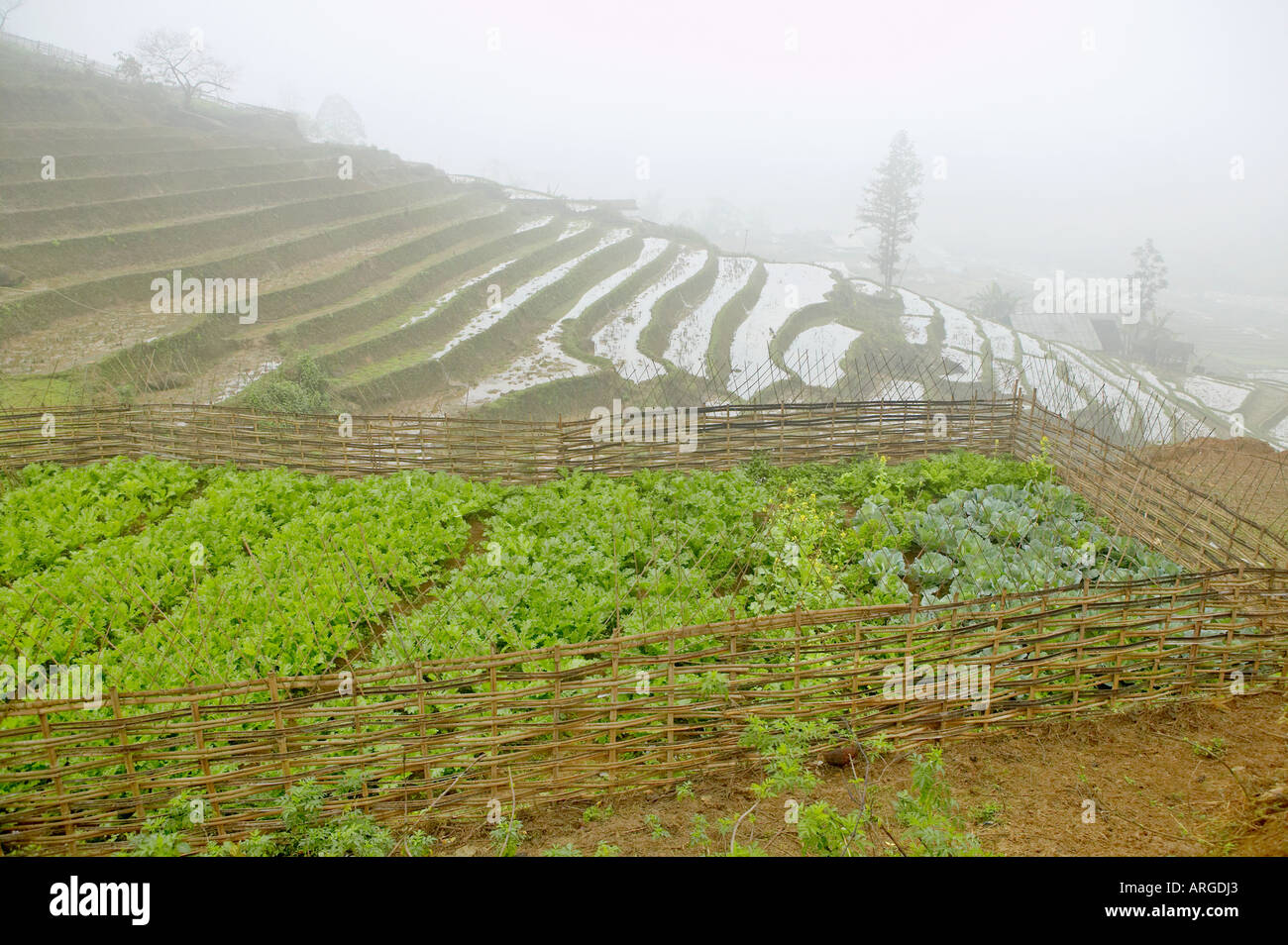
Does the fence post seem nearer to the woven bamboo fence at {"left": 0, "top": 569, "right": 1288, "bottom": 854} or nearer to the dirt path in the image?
the woven bamboo fence at {"left": 0, "top": 569, "right": 1288, "bottom": 854}

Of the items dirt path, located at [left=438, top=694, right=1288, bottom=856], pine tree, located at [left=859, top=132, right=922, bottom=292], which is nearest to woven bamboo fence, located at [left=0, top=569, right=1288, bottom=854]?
dirt path, located at [left=438, top=694, right=1288, bottom=856]

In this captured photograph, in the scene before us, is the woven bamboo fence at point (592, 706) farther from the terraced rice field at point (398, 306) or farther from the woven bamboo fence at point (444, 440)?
the terraced rice field at point (398, 306)

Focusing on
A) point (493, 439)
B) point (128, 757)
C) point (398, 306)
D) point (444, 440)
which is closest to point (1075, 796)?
point (128, 757)

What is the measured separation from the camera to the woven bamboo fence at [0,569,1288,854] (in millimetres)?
3986

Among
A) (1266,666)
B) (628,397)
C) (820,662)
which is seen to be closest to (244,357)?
(628,397)

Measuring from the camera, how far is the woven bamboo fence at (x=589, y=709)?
399 centimetres

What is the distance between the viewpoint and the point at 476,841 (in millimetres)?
3996

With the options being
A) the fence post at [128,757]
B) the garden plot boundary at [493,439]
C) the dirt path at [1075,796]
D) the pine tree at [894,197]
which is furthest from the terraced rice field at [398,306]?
the fence post at [128,757]

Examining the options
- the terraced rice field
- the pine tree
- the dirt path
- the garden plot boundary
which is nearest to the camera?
the dirt path

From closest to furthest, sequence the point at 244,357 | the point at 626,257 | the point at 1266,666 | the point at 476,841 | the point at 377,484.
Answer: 1. the point at 476,841
2. the point at 1266,666
3. the point at 377,484
4. the point at 244,357
5. the point at 626,257

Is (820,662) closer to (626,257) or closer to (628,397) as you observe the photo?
(628,397)

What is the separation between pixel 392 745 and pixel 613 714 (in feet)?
4.42

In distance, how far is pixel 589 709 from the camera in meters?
4.31

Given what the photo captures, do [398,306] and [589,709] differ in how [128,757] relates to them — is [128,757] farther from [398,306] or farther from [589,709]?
[398,306]
